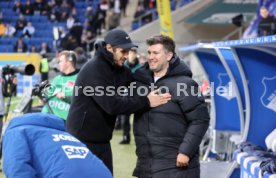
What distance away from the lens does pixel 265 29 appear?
11586mm

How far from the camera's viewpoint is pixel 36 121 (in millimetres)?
3600

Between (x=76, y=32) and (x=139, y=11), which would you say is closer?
(x=76, y=32)

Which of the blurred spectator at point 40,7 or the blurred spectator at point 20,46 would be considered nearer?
the blurred spectator at point 20,46

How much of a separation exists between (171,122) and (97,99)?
0.59 m

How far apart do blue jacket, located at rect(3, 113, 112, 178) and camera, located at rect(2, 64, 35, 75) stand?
3807 millimetres

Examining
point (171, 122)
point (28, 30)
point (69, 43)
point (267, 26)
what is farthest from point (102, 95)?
point (28, 30)

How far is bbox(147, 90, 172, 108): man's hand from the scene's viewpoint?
496cm

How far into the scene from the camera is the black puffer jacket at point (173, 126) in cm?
493

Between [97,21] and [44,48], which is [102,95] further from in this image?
[97,21]

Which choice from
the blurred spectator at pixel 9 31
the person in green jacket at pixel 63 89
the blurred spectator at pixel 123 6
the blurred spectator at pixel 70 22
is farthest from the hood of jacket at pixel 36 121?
the blurred spectator at pixel 9 31

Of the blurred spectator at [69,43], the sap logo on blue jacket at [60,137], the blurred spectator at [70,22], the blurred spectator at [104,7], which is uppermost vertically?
the blurred spectator at [104,7]

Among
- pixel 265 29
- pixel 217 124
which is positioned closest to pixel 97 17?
pixel 265 29

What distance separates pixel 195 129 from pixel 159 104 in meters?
0.33

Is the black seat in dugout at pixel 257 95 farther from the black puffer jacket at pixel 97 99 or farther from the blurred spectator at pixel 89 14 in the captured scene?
the blurred spectator at pixel 89 14
